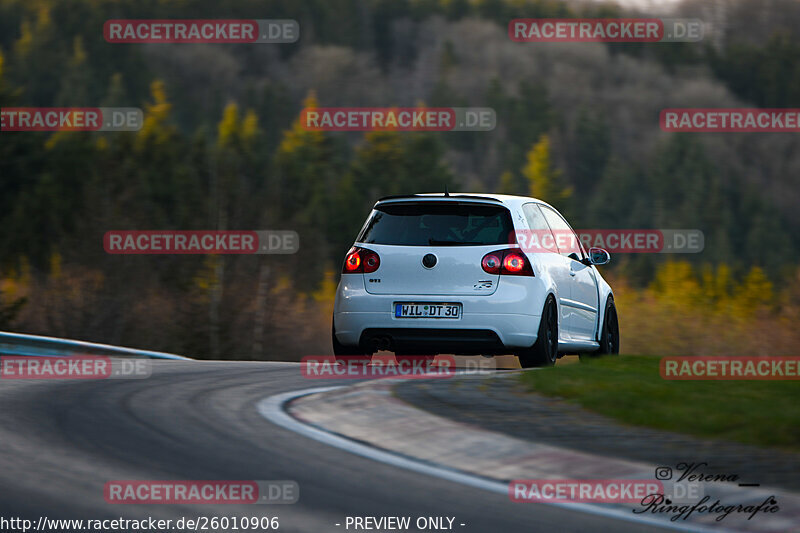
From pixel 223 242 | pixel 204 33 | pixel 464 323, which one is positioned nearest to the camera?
pixel 464 323

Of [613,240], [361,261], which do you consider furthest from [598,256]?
[613,240]

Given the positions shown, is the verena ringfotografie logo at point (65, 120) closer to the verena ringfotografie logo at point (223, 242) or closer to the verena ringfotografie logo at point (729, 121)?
the verena ringfotografie logo at point (223, 242)

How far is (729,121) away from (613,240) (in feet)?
82.2

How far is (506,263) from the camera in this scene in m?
10.9

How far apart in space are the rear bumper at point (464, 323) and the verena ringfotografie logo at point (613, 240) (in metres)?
0.52

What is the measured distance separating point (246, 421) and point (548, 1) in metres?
145

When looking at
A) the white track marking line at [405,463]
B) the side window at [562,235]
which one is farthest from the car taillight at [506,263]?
the white track marking line at [405,463]

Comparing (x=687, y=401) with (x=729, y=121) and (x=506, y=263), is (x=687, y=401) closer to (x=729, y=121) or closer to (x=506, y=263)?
(x=506, y=263)

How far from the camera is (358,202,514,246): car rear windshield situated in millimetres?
11086

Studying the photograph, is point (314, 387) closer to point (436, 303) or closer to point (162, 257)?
point (436, 303)

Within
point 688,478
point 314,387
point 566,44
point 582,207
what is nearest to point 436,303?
point 314,387

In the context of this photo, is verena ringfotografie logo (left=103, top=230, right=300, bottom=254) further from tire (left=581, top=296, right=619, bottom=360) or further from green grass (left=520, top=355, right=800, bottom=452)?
green grass (left=520, top=355, right=800, bottom=452)

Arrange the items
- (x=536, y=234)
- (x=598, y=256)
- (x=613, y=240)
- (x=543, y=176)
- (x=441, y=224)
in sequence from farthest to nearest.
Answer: (x=543, y=176) → (x=613, y=240) → (x=598, y=256) → (x=536, y=234) → (x=441, y=224)

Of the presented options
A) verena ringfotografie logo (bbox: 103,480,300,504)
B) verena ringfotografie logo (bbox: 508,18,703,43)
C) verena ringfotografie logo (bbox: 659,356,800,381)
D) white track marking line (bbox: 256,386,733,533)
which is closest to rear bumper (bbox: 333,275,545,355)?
verena ringfotografie logo (bbox: 659,356,800,381)
